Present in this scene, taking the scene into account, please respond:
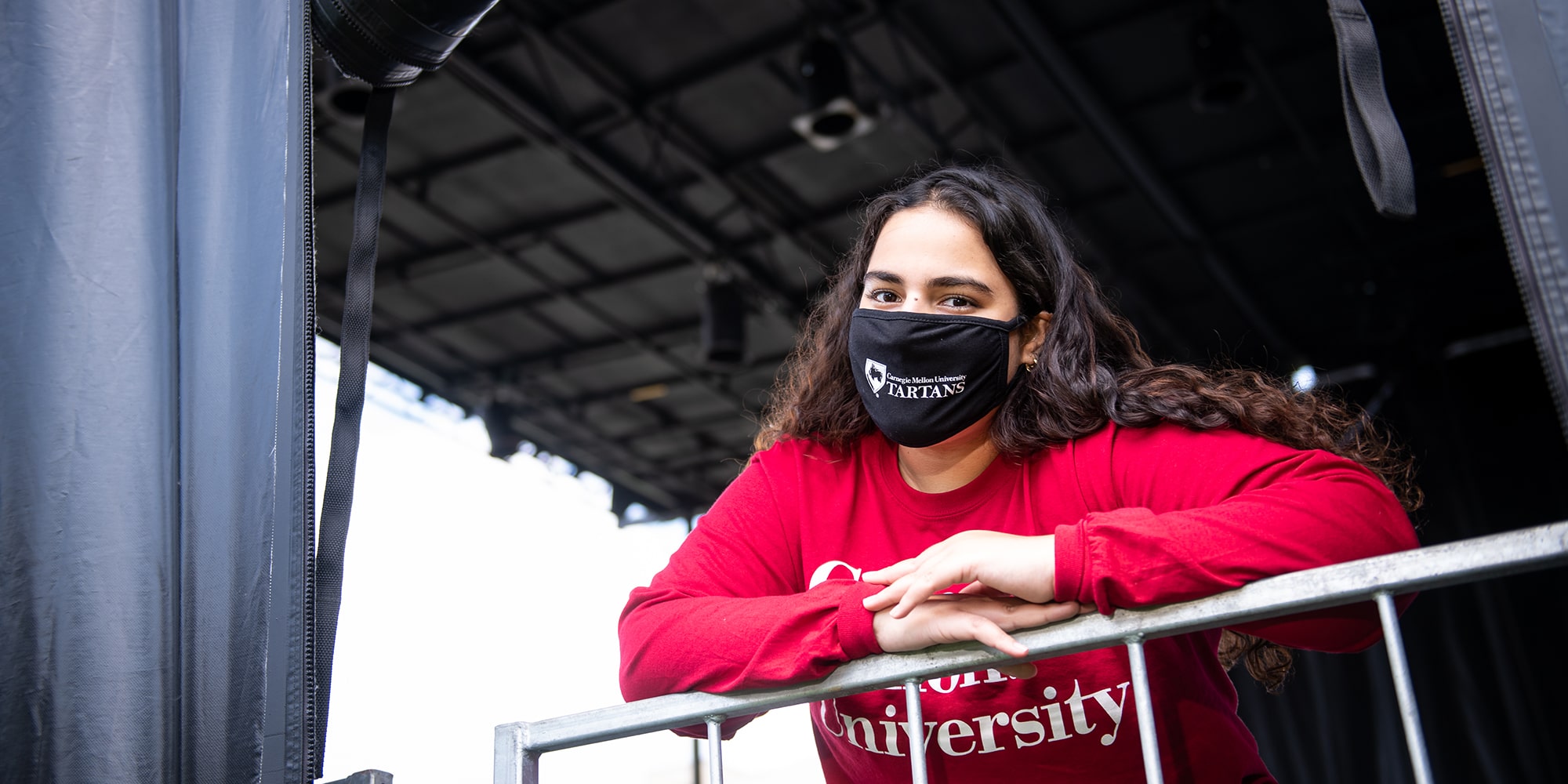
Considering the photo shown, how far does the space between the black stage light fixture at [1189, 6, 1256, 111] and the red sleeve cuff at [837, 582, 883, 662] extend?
496 cm

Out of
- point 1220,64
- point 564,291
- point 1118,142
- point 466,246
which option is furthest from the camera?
point 564,291

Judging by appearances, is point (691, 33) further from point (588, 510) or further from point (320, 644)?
point (588, 510)

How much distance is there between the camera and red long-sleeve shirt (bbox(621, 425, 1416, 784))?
3.70ft

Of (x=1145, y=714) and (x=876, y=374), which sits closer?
(x=1145, y=714)

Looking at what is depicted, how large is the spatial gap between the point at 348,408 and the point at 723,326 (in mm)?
5768

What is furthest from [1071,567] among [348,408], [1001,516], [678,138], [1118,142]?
[678,138]

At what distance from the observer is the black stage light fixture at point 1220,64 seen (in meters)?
5.45

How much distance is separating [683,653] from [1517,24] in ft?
3.24

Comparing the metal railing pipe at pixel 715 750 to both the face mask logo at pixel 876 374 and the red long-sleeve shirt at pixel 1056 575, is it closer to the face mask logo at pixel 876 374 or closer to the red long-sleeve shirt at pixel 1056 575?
the red long-sleeve shirt at pixel 1056 575

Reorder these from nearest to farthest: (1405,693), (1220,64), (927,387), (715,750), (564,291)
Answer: (1405,693) < (715,750) < (927,387) < (1220,64) < (564,291)

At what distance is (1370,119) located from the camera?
1105 millimetres

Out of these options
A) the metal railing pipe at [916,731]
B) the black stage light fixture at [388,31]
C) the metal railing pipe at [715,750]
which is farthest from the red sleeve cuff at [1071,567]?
the black stage light fixture at [388,31]

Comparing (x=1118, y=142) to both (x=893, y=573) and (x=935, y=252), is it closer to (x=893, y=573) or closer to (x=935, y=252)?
(x=935, y=252)

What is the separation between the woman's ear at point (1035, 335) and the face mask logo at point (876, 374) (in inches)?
9.8
